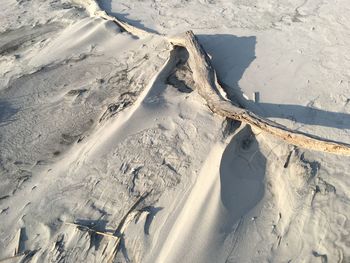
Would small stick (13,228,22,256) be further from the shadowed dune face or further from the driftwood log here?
the driftwood log

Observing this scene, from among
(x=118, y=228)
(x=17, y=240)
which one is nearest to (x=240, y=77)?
(x=118, y=228)

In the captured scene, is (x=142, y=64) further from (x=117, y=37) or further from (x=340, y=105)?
(x=340, y=105)

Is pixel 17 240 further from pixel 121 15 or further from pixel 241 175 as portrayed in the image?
pixel 121 15

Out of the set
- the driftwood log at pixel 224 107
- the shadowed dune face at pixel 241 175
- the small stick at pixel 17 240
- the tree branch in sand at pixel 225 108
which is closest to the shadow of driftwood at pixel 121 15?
the driftwood log at pixel 224 107

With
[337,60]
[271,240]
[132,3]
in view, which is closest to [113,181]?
[271,240]

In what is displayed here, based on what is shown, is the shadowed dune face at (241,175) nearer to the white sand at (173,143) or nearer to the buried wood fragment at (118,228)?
the white sand at (173,143)

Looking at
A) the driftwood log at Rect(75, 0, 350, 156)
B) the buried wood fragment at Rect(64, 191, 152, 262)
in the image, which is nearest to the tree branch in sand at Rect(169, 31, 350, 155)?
the driftwood log at Rect(75, 0, 350, 156)
